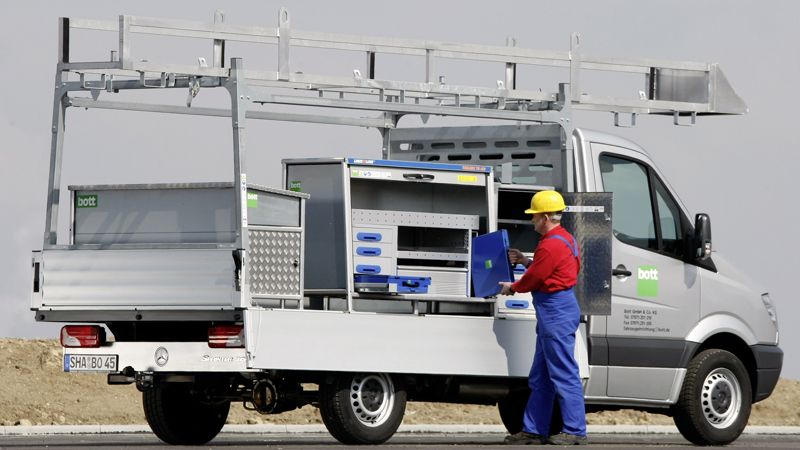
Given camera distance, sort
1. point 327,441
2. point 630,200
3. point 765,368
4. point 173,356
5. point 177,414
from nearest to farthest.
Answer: point 173,356, point 177,414, point 630,200, point 765,368, point 327,441

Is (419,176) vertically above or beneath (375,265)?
above

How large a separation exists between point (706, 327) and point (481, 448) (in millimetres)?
2696

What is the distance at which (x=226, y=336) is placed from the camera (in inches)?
515

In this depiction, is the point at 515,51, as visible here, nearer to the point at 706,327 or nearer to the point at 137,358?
the point at 706,327

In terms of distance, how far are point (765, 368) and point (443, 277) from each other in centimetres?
347

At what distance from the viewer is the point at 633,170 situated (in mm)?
15500

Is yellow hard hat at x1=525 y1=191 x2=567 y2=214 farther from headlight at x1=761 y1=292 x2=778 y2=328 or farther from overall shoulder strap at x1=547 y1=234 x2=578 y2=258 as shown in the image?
headlight at x1=761 y1=292 x2=778 y2=328

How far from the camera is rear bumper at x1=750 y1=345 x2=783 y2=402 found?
16.0 meters

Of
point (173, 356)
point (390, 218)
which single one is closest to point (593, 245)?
point (390, 218)

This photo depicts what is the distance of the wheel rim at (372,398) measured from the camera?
542 inches

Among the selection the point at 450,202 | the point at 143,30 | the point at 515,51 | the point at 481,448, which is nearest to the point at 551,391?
the point at 481,448

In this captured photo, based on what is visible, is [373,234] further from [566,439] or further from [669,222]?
[669,222]

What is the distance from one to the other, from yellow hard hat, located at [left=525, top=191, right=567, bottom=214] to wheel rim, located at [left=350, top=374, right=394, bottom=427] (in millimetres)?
1792

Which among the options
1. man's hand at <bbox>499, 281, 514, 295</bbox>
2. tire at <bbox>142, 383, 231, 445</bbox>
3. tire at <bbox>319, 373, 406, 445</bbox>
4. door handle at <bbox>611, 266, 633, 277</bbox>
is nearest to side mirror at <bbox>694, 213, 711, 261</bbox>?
door handle at <bbox>611, 266, 633, 277</bbox>
